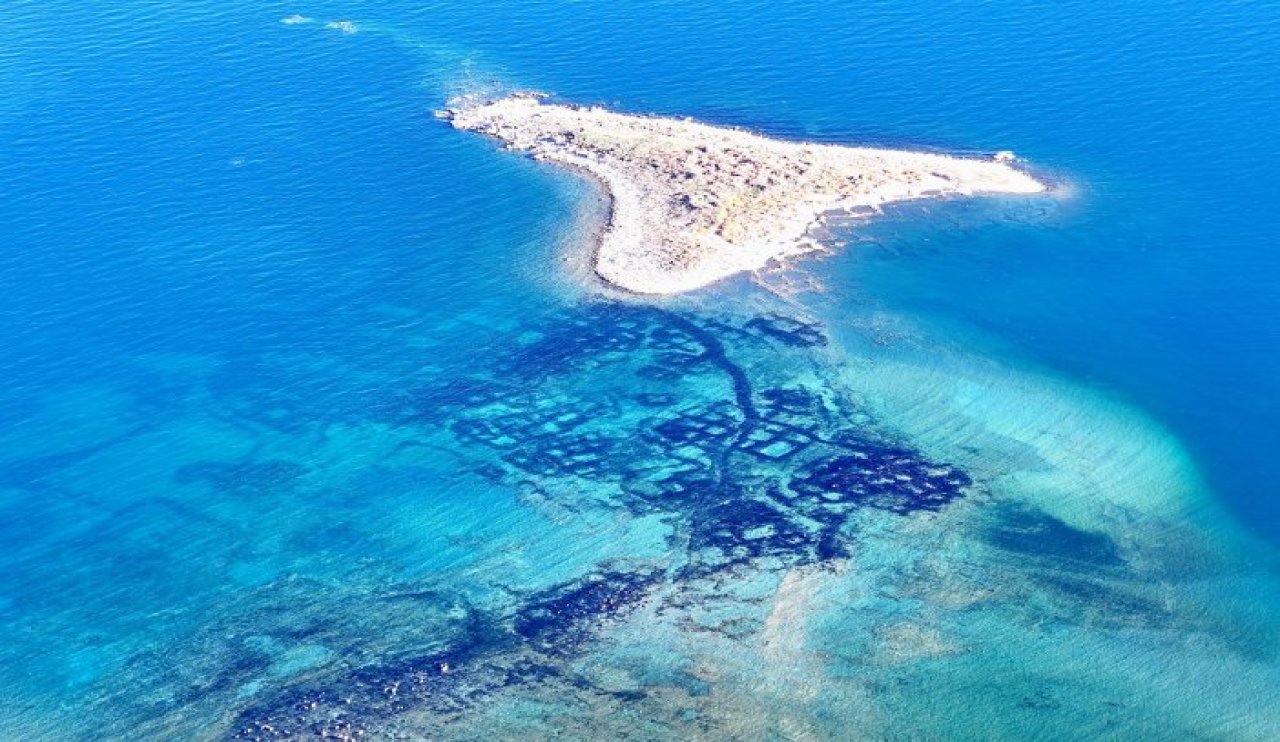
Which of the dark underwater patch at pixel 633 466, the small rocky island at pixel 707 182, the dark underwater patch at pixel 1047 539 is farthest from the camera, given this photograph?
the small rocky island at pixel 707 182

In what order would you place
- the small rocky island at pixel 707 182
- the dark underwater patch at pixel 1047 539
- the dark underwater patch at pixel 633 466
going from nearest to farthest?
the dark underwater patch at pixel 633 466, the dark underwater patch at pixel 1047 539, the small rocky island at pixel 707 182

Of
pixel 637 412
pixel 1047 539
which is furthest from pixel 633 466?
pixel 1047 539

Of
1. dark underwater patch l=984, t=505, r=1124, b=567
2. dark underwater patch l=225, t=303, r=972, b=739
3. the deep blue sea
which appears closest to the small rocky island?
the deep blue sea

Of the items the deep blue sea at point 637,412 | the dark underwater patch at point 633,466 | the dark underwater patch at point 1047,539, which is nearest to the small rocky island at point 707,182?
the deep blue sea at point 637,412

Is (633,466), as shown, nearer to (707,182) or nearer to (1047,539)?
(1047,539)

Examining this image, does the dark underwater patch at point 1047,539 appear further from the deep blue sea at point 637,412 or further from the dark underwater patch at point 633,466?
the dark underwater patch at point 633,466

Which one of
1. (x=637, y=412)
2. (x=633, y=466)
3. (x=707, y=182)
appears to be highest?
(x=707, y=182)
